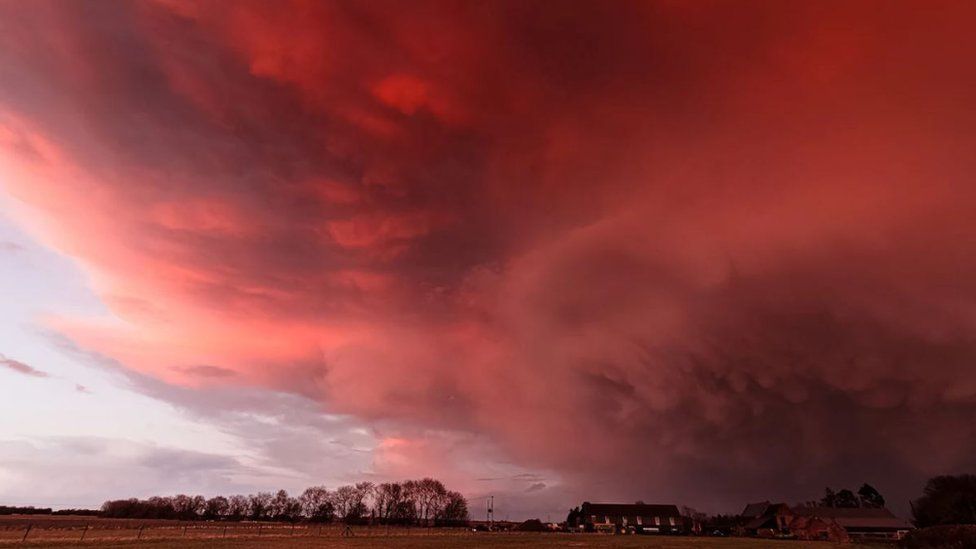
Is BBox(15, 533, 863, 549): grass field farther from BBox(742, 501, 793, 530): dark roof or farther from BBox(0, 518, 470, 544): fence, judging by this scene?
BBox(742, 501, 793, 530): dark roof

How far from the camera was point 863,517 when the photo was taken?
186m

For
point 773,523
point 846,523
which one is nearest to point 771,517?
point 773,523

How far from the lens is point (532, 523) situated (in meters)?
195

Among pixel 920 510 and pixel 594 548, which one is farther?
pixel 920 510

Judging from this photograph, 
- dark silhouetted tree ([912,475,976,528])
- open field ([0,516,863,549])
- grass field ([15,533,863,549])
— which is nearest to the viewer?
grass field ([15,533,863,549])

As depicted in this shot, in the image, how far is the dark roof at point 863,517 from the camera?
180750 millimetres

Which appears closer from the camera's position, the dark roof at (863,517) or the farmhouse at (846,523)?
the farmhouse at (846,523)

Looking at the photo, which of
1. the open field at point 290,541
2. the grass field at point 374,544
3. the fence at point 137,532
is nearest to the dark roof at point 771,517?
the open field at point 290,541

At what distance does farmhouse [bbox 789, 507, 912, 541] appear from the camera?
158 meters

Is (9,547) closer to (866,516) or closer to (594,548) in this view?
(594,548)

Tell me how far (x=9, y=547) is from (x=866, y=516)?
234622mm

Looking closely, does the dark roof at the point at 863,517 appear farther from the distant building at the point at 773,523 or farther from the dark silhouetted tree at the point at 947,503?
the dark silhouetted tree at the point at 947,503

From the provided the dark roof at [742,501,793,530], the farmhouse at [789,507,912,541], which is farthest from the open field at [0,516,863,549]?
the dark roof at [742,501,793,530]

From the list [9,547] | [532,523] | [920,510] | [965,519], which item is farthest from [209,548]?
[920,510]
